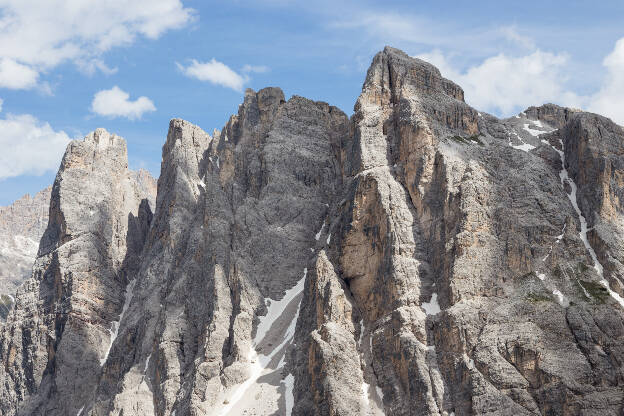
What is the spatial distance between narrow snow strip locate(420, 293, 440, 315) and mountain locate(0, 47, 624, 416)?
30cm

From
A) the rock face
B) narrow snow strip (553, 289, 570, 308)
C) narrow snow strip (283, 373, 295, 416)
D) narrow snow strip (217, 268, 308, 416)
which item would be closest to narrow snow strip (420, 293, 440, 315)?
narrow snow strip (553, 289, 570, 308)

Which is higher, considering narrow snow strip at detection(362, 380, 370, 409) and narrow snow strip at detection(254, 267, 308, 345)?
narrow snow strip at detection(254, 267, 308, 345)

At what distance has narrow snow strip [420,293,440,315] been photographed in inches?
4648

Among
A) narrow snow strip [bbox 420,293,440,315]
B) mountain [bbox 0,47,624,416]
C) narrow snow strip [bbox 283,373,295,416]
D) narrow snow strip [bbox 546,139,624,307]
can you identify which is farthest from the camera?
narrow snow strip [bbox 283,373,295,416]

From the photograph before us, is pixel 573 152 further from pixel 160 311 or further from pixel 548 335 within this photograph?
pixel 160 311

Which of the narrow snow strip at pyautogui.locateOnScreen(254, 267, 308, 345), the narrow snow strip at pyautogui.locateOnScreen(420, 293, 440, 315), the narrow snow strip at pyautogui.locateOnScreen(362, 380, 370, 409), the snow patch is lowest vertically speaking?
the narrow snow strip at pyautogui.locateOnScreen(362, 380, 370, 409)

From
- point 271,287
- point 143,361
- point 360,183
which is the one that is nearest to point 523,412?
point 360,183

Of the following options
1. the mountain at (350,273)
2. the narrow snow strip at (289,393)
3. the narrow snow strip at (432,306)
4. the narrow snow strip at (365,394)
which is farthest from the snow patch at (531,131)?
the narrow snow strip at (365,394)

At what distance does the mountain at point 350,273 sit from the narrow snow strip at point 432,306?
0.30m

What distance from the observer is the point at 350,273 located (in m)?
131

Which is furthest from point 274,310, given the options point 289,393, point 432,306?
point 432,306

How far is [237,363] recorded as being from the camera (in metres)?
134

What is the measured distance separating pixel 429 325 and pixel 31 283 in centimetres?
9615

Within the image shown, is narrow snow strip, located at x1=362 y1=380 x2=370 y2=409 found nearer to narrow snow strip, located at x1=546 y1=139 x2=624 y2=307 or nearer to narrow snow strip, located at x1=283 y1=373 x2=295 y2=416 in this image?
narrow snow strip, located at x1=283 y1=373 x2=295 y2=416
